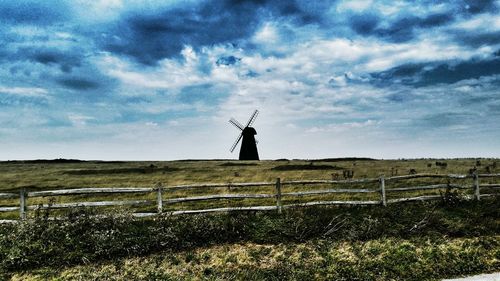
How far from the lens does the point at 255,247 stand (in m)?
11.6

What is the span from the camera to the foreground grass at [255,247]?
1030 centimetres

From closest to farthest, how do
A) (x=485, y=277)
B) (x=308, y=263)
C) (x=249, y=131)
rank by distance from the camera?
(x=485, y=277)
(x=308, y=263)
(x=249, y=131)

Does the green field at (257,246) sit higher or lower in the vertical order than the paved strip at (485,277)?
higher

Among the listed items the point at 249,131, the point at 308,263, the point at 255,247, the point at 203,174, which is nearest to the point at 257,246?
the point at 255,247

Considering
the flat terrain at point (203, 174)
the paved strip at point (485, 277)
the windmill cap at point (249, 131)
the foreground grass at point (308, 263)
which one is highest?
the windmill cap at point (249, 131)

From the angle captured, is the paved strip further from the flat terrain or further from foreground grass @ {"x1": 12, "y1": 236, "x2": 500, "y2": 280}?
the flat terrain

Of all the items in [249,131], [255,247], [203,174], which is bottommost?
[255,247]

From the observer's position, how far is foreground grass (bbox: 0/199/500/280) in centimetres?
1030

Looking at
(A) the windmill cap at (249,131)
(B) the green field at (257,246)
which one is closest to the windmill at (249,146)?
(A) the windmill cap at (249,131)

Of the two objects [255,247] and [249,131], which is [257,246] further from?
[249,131]

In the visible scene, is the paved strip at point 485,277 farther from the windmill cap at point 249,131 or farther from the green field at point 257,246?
the windmill cap at point 249,131

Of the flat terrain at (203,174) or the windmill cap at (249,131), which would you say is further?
the windmill cap at (249,131)

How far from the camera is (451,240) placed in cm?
1226

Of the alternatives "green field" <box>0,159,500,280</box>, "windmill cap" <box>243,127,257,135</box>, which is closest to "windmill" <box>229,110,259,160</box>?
"windmill cap" <box>243,127,257,135</box>
